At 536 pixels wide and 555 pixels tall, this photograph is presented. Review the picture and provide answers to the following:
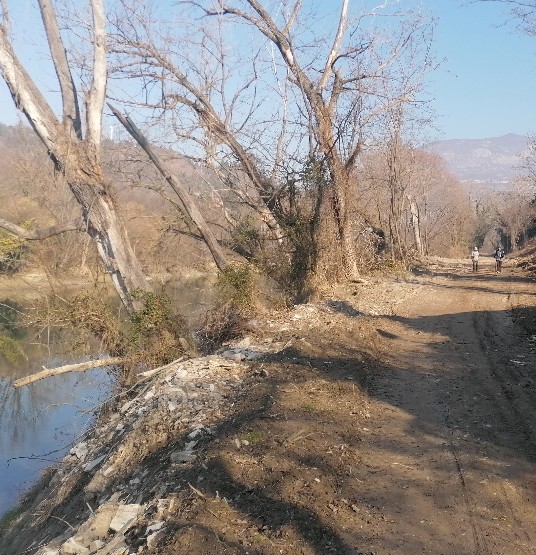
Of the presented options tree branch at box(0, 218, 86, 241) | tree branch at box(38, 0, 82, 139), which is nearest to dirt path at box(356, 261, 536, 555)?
tree branch at box(0, 218, 86, 241)

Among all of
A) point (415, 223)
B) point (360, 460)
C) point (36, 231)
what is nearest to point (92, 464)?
point (360, 460)


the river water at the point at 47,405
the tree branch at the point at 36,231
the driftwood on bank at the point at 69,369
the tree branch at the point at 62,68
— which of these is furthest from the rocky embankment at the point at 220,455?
the tree branch at the point at 62,68

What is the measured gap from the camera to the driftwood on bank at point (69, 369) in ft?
32.6

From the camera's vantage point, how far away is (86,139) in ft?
36.1

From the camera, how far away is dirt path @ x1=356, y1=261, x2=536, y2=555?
4.30 metres

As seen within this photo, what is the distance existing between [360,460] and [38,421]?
1311 centimetres

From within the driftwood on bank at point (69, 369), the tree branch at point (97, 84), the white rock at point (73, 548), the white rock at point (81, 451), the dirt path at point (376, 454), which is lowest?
the white rock at point (81, 451)

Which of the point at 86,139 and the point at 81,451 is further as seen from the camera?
the point at 86,139

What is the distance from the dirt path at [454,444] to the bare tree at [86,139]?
5645 millimetres

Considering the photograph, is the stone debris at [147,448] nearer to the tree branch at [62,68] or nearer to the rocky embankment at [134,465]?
the rocky embankment at [134,465]

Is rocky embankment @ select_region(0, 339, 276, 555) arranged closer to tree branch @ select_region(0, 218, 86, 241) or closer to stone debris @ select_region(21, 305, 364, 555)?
stone debris @ select_region(21, 305, 364, 555)

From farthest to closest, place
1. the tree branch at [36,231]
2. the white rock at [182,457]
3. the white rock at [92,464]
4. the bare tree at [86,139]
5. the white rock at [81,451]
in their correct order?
the bare tree at [86,139] < the tree branch at [36,231] < the white rock at [81,451] < the white rock at [92,464] < the white rock at [182,457]

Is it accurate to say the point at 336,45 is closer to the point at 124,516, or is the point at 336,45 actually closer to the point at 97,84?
the point at 97,84

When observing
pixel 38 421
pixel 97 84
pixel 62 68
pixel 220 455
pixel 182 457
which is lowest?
pixel 38 421
